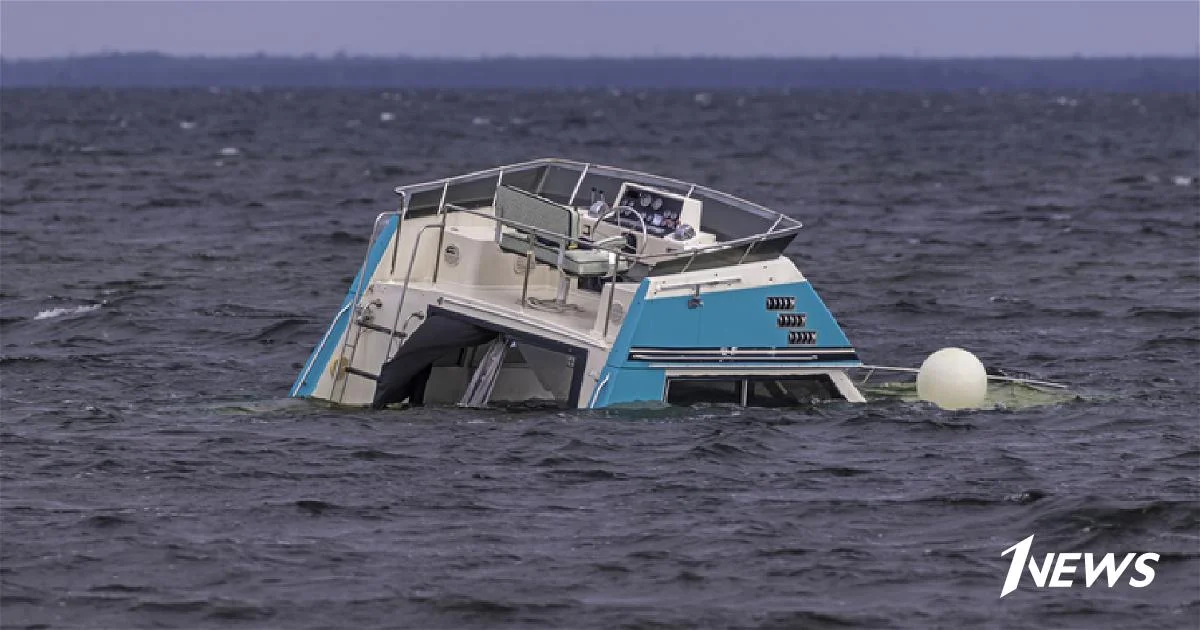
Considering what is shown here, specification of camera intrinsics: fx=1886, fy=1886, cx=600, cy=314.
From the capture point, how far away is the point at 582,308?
18.5 metres

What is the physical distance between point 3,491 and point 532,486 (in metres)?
4.17

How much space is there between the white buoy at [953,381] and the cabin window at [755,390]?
1087 mm

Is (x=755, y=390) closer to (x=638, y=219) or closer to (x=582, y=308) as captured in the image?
(x=582, y=308)

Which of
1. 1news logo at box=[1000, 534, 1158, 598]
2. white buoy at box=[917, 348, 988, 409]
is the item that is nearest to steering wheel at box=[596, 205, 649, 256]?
white buoy at box=[917, 348, 988, 409]

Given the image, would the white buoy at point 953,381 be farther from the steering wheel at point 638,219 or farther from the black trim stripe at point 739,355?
the steering wheel at point 638,219

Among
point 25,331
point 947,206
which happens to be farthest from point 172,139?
point 25,331

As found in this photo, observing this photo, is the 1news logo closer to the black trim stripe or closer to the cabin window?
the black trim stripe

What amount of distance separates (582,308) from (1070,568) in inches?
255

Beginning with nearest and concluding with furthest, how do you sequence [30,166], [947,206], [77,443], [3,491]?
[3,491] → [77,443] → [947,206] → [30,166]

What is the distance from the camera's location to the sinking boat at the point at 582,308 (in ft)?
55.1

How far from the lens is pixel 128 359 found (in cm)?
2222

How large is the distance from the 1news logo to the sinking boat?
161 inches

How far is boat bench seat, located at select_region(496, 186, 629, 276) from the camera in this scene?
Answer: 1733 centimetres

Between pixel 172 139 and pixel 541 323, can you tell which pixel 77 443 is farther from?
pixel 172 139
